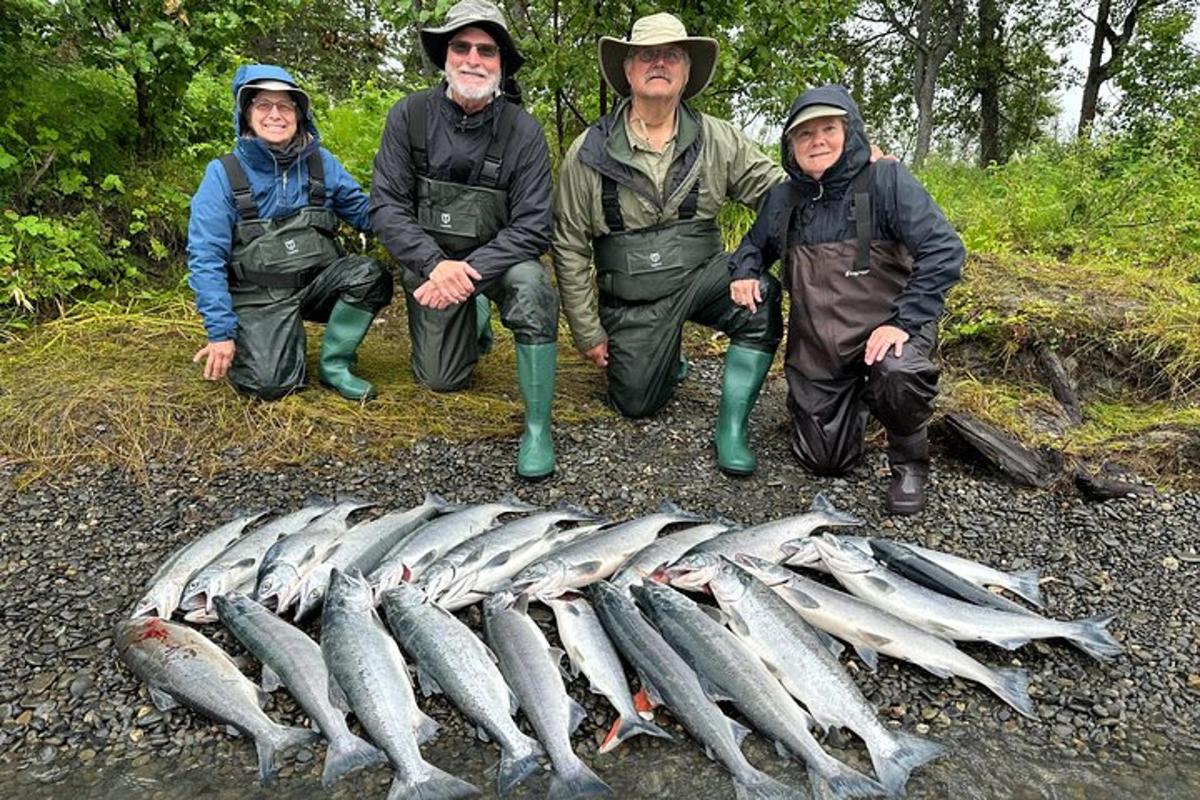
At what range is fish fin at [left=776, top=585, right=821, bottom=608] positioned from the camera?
10.4 ft

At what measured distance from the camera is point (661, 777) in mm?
2615

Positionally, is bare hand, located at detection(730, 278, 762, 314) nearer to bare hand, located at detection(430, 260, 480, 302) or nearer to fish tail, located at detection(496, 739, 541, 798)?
bare hand, located at detection(430, 260, 480, 302)

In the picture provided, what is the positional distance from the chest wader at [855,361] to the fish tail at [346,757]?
8.75 ft

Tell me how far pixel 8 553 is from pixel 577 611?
8.75 feet

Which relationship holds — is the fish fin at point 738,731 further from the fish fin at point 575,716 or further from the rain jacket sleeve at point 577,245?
the rain jacket sleeve at point 577,245

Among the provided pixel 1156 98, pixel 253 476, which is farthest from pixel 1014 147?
pixel 253 476

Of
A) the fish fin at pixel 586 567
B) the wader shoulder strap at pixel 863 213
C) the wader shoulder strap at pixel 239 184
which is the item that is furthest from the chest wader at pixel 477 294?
the wader shoulder strap at pixel 863 213

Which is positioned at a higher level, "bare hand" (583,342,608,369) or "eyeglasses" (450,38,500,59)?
"eyeglasses" (450,38,500,59)

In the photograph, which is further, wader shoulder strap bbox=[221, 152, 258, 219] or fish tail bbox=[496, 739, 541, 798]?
wader shoulder strap bbox=[221, 152, 258, 219]

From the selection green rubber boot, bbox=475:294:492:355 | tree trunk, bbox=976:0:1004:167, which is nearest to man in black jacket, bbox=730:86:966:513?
green rubber boot, bbox=475:294:492:355

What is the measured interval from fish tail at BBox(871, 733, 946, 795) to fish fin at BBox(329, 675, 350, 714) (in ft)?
5.61

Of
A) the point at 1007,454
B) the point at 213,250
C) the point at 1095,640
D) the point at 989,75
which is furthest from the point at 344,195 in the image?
the point at 989,75

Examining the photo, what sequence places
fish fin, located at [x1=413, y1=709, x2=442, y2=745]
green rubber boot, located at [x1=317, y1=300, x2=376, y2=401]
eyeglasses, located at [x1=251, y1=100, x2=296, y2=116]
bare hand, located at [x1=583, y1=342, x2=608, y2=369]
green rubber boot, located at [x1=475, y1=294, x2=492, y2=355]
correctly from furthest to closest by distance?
green rubber boot, located at [x1=475, y1=294, x2=492, y2=355]
green rubber boot, located at [x1=317, y1=300, x2=376, y2=401]
bare hand, located at [x1=583, y1=342, x2=608, y2=369]
eyeglasses, located at [x1=251, y1=100, x2=296, y2=116]
fish fin, located at [x1=413, y1=709, x2=442, y2=745]

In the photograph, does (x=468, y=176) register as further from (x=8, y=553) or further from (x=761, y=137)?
(x=761, y=137)
